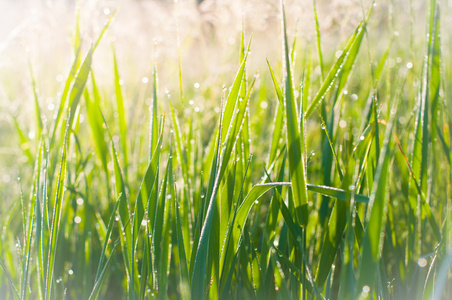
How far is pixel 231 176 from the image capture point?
52 centimetres

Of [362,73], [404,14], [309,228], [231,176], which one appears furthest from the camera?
[362,73]

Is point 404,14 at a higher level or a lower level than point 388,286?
higher

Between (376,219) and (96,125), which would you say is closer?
(376,219)

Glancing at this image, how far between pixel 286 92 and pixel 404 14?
3.94 ft

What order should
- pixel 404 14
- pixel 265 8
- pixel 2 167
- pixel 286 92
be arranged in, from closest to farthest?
pixel 286 92 → pixel 265 8 → pixel 2 167 → pixel 404 14

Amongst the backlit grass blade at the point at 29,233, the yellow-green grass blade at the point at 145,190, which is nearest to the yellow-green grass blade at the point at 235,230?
the yellow-green grass blade at the point at 145,190

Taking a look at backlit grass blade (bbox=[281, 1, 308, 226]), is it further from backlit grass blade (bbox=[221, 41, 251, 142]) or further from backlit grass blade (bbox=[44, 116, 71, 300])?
backlit grass blade (bbox=[44, 116, 71, 300])

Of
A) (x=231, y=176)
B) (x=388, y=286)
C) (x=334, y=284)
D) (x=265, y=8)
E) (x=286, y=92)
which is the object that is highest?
(x=265, y=8)

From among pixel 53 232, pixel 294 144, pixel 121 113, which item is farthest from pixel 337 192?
pixel 121 113

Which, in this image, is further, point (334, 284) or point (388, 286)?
point (334, 284)

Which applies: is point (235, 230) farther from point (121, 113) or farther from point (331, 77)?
point (121, 113)

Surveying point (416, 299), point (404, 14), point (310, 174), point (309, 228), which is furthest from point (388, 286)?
point (404, 14)

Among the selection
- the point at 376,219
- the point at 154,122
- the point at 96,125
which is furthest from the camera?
the point at 96,125

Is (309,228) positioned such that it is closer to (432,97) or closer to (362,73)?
(432,97)
